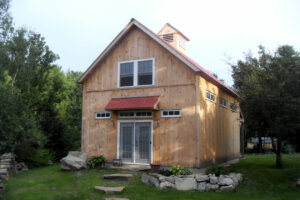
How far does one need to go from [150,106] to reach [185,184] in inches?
171

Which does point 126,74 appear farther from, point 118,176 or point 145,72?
point 118,176

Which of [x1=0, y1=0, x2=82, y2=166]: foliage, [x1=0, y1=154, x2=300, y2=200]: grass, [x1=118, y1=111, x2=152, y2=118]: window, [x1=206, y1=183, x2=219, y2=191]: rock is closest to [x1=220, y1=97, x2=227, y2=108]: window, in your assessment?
[x1=0, y1=154, x2=300, y2=200]: grass

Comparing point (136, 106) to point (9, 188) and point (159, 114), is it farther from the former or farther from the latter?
point (9, 188)

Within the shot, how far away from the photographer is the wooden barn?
14867 millimetres

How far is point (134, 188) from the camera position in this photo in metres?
11.9

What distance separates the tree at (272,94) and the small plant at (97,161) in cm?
770

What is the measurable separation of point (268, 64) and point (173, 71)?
15.1 ft

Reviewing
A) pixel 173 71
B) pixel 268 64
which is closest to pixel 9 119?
pixel 173 71

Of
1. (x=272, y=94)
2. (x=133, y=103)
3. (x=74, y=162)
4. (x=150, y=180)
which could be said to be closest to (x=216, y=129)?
(x=272, y=94)

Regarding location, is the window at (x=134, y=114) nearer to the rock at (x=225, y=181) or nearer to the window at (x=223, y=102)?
the rock at (x=225, y=181)

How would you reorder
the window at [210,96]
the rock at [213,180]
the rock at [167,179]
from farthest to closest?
the window at [210,96] → the rock at [167,179] → the rock at [213,180]

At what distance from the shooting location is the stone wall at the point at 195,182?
11984mm

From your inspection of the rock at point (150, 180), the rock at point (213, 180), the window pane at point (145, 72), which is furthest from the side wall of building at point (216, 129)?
the rock at point (150, 180)

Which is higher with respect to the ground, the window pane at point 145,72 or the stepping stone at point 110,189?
the window pane at point 145,72
